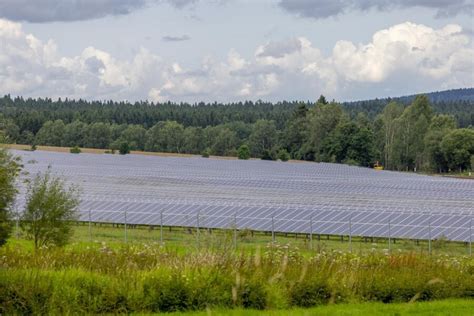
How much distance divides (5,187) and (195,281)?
25.2 ft

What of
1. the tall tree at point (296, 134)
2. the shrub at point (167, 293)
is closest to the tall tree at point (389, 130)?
the tall tree at point (296, 134)

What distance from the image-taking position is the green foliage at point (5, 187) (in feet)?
73.2

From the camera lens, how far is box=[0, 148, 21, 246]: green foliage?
2233 centimetres

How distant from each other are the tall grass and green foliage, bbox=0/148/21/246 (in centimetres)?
159

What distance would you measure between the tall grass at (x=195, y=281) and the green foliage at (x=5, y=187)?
1592 millimetres

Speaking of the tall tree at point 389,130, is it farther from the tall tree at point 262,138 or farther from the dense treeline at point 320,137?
the tall tree at point 262,138

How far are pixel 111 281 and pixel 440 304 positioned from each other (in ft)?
23.6

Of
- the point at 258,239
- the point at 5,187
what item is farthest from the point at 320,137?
the point at 5,187

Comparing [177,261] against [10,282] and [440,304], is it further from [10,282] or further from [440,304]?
[440,304]

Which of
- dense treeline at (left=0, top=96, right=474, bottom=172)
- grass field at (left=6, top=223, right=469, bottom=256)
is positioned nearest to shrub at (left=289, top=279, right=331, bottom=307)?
grass field at (left=6, top=223, right=469, bottom=256)

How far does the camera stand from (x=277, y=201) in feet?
176

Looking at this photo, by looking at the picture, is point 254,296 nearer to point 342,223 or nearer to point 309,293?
point 309,293

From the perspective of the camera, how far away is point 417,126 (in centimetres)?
13025

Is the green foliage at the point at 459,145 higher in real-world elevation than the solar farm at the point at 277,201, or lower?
higher
